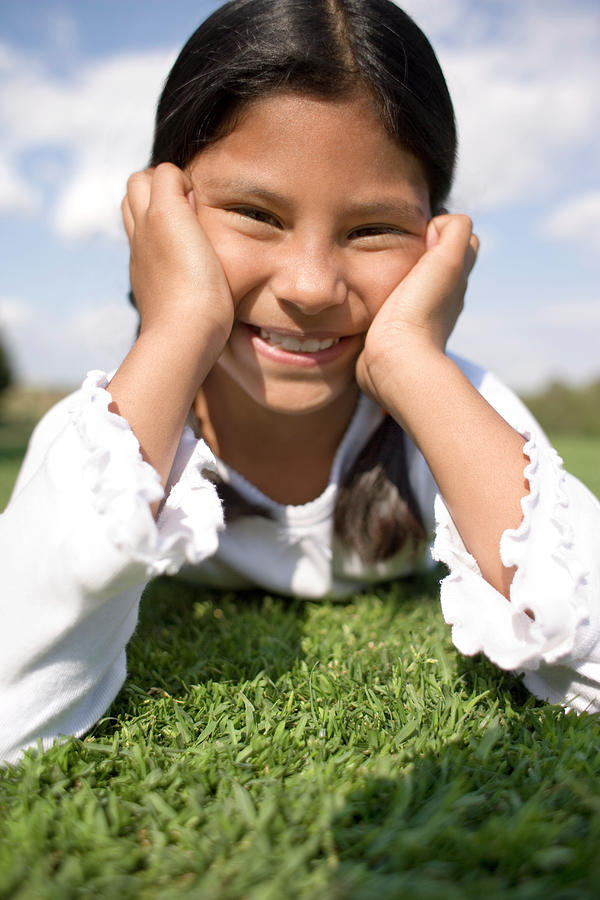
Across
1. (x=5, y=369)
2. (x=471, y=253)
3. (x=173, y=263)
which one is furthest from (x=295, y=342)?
(x=5, y=369)

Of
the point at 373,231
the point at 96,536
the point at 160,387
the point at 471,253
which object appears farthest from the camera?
the point at 471,253

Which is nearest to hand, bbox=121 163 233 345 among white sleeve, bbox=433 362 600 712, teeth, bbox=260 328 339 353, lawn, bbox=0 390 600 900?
teeth, bbox=260 328 339 353

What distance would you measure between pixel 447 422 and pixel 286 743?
811mm

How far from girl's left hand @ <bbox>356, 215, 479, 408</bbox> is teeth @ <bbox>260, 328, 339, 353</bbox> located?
0.12 metres

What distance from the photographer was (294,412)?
7.50 ft

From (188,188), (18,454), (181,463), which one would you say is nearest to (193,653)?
(181,463)

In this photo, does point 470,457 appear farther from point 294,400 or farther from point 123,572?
point 123,572

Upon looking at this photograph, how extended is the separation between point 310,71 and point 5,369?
25.2 meters

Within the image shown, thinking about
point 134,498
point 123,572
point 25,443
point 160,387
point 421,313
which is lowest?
point 123,572

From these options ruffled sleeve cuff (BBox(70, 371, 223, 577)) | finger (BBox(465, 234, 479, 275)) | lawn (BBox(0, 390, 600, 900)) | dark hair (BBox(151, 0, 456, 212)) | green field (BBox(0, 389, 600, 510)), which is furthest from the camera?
green field (BBox(0, 389, 600, 510))

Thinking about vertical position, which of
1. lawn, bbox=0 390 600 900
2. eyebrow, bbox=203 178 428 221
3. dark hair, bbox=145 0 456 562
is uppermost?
dark hair, bbox=145 0 456 562

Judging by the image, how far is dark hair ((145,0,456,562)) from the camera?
2004 millimetres

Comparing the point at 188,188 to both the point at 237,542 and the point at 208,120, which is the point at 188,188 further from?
the point at 237,542

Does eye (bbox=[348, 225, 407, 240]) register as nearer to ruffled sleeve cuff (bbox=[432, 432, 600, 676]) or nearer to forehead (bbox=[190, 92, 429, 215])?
forehead (bbox=[190, 92, 429, 215])
